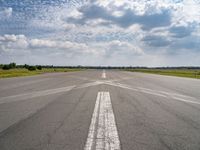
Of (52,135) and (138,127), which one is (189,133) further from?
(52,135)

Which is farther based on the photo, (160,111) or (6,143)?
(160,111)

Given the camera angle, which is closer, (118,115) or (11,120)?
(11,120)

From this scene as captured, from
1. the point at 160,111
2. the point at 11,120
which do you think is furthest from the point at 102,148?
the point at 160,111

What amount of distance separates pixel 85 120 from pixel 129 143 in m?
1.87

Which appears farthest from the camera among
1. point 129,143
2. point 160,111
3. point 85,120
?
point 160,111

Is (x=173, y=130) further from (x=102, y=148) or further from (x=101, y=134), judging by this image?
(x=102, y=148)

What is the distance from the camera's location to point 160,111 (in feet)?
21.7

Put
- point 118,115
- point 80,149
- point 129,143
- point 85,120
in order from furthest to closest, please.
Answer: point 118,115 → point 85,120 → point 129,143 → point 80,149

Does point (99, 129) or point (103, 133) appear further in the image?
point (99, 129)

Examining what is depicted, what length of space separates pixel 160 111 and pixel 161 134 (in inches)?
93.5

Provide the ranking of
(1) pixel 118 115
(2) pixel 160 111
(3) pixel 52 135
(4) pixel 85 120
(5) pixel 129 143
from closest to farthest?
(5) pixel 129 143, (3) pixel 52 135, (4) pixel 85 120, (1) pixel 118 115, (2) pixel 160 111

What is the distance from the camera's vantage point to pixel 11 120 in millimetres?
5488

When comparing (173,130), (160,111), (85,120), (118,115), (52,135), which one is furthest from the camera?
(160,111)

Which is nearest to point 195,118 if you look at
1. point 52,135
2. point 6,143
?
point 52,135
